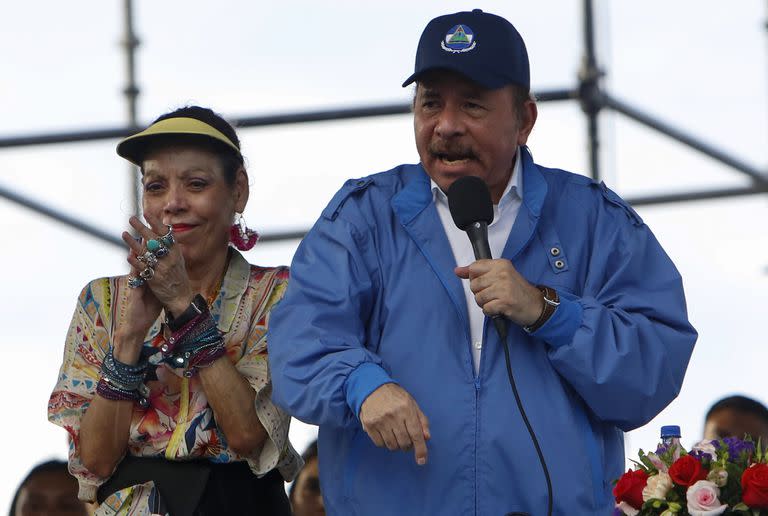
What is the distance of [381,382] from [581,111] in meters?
3.20

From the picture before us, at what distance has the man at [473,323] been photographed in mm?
3246

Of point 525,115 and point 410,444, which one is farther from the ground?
point 525,115

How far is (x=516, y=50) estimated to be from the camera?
357cm

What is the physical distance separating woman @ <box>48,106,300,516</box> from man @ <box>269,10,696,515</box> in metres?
0.32

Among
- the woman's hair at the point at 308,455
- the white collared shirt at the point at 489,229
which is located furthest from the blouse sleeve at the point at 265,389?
the woman's hair at the point at 308,455

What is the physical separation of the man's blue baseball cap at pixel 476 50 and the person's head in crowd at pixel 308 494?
2.89 metres

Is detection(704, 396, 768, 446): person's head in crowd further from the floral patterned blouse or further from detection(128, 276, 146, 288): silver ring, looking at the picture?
detection(128, 276, 146, 288): silver ring

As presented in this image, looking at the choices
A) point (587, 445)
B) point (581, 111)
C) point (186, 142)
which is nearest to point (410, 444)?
point (587, 445)

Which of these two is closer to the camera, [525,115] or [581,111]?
[525,115]

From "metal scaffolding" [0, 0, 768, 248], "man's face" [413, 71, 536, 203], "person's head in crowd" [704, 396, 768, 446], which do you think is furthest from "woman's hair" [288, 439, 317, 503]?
"man's face" [413, 71, 536, 203]

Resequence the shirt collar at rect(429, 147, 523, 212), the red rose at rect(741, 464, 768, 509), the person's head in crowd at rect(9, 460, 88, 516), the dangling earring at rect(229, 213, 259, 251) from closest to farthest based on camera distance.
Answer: the red rose at rect(741, 464, 768, 509) < the shirt collar at rect(429, 147, 523, 212) < the dangling earring at rect(229, 213, 259, 251) < the person's head in crowd at rect(9, 460, 88, 516)

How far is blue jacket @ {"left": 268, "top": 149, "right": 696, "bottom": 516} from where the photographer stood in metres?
3.25

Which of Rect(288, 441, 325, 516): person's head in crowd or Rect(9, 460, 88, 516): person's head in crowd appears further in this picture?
Rect(288, 441, 325, 516): person's head in crowd

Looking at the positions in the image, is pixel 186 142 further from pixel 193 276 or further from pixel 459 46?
pixel 459 46
